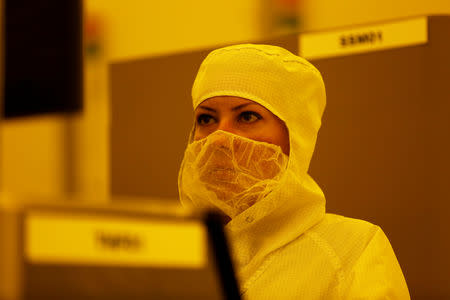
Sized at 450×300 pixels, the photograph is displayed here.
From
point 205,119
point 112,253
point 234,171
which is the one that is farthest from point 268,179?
point 112,253

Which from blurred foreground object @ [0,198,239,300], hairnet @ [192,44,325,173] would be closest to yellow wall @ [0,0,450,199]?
hairnet @ [192,44,325,173]

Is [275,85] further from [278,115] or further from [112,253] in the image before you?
[112,253]

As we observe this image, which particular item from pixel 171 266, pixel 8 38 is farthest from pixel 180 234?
pixel 8 38

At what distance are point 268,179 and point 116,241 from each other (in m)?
0.72

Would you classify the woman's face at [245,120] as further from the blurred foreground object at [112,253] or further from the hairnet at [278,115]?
the blurred foreground object at [112,253]

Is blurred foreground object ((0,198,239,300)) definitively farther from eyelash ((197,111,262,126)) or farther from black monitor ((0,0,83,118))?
eyelash ((197,111,262,126))

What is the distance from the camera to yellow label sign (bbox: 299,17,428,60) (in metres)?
1.40

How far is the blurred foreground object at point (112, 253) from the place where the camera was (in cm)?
42

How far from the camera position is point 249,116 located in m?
1.15

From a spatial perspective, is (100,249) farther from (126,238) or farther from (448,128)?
(448,128)

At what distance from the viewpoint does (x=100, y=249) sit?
439 millimetres

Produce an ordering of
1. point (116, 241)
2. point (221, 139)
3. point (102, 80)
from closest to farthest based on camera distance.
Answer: point (116, 241), point (221, 139), point (102, 80)

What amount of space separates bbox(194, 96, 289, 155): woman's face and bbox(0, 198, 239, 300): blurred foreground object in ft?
2.30

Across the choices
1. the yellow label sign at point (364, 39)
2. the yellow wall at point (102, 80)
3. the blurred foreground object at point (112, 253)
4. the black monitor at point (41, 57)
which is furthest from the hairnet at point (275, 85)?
the yellow wall at point (102, 80)
